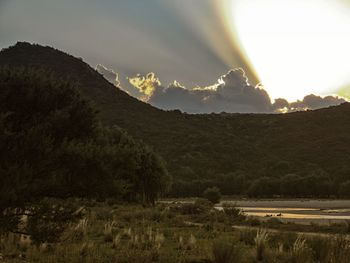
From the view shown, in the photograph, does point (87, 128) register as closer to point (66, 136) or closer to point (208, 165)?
point (66, 136)

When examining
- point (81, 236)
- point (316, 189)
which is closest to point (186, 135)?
point (316, 189)

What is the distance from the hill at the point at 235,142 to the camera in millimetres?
119250

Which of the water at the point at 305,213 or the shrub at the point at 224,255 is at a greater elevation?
the water at the point at 305,213

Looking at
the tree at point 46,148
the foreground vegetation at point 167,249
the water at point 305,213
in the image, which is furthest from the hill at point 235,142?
the tree at point 46,148

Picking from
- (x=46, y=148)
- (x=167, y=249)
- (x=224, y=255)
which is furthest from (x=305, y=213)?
(x=46, y=148)

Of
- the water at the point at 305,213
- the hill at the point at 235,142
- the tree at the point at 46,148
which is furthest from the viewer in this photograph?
the hill at the point at 235,142

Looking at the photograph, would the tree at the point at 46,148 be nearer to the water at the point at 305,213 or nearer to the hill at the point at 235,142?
the water at the point at 305,213

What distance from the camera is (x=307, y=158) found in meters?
140

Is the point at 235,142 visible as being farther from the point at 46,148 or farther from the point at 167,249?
the point at 46,148

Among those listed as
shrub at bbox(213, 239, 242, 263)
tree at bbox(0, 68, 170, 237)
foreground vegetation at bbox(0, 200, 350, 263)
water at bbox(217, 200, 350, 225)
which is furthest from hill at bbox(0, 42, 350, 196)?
tree at bbox(0, 68, 170, 237)

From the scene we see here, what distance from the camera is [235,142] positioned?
150 meters

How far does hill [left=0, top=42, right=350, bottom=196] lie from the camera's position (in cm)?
11925

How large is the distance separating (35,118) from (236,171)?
122743mm

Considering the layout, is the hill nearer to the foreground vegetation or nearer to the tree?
the foreground vegetation
